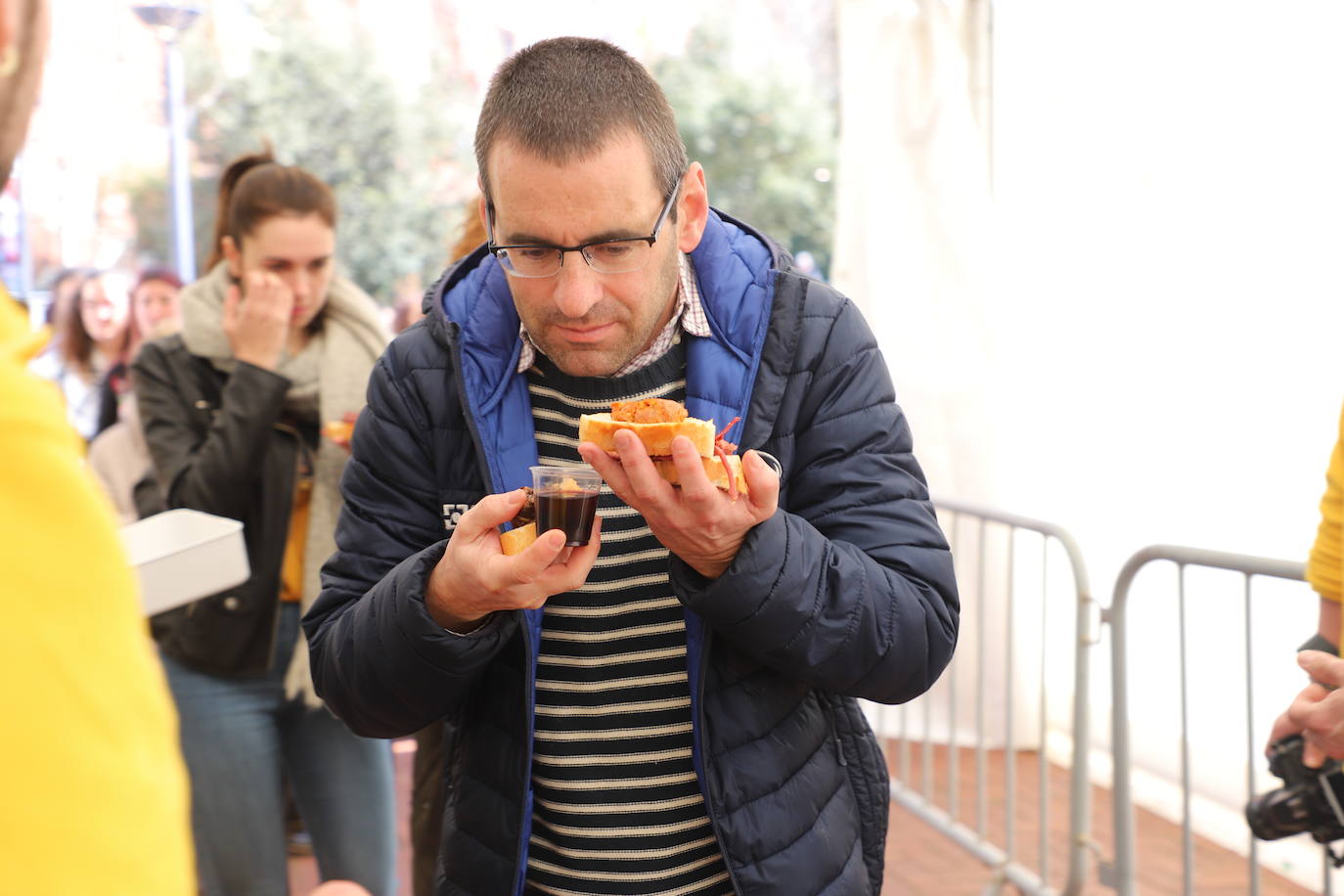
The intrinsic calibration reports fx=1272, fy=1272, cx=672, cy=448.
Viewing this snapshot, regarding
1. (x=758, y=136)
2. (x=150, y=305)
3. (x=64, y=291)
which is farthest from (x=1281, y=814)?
(x=758, y=136)

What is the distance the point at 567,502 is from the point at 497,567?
119mm

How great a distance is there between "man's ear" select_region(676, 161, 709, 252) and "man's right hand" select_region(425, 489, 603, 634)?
0.46 metres

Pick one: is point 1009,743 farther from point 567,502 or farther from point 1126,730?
point 567,502

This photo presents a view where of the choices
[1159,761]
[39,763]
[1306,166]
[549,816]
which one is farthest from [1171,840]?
[39,763]

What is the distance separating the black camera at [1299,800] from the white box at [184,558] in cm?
179

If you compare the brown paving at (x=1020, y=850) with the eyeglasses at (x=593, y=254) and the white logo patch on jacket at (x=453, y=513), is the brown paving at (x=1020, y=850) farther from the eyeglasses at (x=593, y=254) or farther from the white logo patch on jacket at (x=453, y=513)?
the eyeglasses at (x=593, y=254)

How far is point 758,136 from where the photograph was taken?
396 inches

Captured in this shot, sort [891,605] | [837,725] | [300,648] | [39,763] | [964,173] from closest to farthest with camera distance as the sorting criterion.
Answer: [39,763] → [891,605] → [837,725] → [300,648] → [964,173]

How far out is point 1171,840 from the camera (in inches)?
190

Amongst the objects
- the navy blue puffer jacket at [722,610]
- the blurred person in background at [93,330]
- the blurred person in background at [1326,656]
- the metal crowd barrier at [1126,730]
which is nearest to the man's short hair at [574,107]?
the navy blue puffer jacket at [722,610]

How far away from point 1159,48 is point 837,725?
155 inches

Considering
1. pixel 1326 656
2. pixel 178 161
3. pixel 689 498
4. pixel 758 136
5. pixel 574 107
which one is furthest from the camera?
pixel 758 136

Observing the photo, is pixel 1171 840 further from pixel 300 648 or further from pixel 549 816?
pixel 549 816

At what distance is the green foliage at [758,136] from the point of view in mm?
9844
